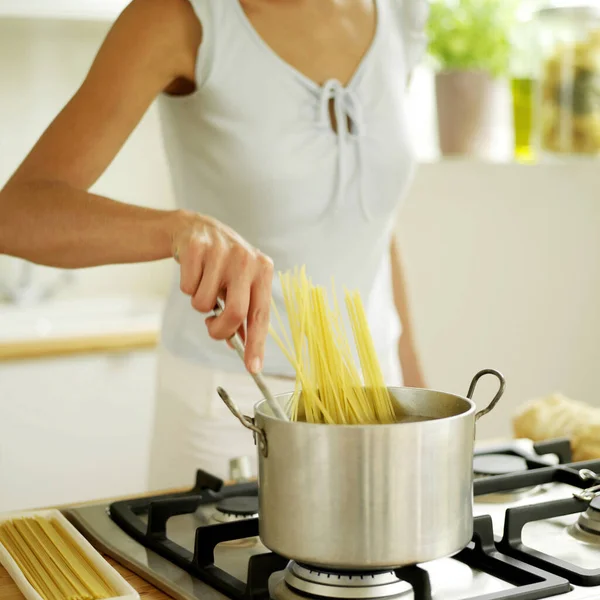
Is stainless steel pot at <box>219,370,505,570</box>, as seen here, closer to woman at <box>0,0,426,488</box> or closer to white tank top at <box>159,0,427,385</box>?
woman at <box>0,0,426,488</box>

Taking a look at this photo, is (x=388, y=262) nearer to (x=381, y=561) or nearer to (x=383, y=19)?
(x=383, y=19)

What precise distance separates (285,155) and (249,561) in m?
0.62

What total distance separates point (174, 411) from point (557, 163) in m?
1.25

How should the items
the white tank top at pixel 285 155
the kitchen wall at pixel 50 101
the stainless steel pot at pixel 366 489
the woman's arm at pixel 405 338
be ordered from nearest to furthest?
the stainless steel pot at pixel 366 489, the white tank top at pixel 285 155, the woman's arm at pixel 405 338, the kitchen wall at pixel 50 101

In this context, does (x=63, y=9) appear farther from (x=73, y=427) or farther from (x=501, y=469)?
(x=501, y=469)

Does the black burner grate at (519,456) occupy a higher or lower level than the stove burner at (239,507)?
higher

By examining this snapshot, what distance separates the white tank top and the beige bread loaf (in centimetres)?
25

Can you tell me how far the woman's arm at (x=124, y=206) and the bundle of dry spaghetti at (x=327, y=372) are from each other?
0.04 meters

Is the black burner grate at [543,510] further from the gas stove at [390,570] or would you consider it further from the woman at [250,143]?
the woman at [250,143]

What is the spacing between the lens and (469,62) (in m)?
2.38

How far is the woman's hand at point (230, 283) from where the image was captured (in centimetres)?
79

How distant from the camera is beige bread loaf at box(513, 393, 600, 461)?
1104mm

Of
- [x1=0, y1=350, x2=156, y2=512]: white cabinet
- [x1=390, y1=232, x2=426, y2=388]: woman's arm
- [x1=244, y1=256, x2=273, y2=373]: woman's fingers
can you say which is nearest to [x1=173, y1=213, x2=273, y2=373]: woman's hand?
[x1=244, y1=256, x2=273, y2=373]: woman's fingers

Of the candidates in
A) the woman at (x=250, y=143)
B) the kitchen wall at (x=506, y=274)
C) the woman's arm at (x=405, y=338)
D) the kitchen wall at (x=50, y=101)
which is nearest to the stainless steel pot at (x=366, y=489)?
Result: the woman at (x=250, y=143)
